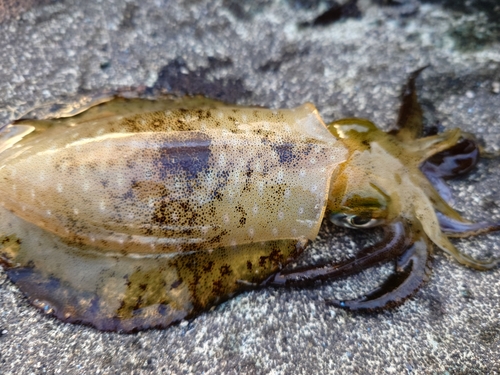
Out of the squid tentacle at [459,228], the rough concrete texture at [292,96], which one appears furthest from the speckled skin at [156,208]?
the squid tentacle at [459,228]

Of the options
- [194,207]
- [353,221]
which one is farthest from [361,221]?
[194,207]

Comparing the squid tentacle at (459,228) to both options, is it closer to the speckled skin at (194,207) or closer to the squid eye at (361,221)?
the speckled skin at (194,207)

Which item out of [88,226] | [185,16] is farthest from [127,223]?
[185,16]

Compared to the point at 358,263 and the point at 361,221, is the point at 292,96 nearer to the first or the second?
the point at 361,221

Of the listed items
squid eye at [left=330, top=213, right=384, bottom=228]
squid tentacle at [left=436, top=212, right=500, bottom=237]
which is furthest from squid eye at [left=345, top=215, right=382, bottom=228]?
squid tentacle at [left=436, top=212, right=500, bottom=237]

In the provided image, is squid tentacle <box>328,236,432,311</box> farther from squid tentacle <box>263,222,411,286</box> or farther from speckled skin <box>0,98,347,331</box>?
speckled skin <box>0,98,347,331</box>
